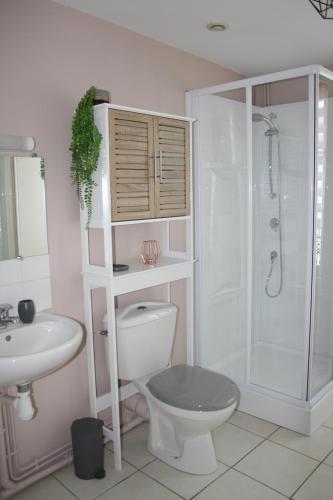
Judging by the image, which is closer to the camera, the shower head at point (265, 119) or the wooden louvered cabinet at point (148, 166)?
the wooden louvered cabinet at point (148, 166)

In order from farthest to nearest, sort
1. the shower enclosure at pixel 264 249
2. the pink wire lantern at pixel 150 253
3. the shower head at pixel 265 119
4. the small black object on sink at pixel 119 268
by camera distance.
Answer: the shower head at pixel 265 119 → the shower enclosure at pixel 264 249 → the pink wire lantern at pixel 150 253 → the small black object on sink at pixel 119 268

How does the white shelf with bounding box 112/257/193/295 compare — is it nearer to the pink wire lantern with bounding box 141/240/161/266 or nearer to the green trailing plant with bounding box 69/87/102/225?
the pink wire lantern with bounding box 141/240/161/266

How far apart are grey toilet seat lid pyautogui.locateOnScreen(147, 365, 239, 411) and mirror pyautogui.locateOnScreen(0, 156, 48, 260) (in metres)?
0.97

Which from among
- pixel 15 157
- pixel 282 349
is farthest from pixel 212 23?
pixel 282 349

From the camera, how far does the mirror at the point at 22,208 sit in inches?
78.7

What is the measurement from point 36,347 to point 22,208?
2.20 ft

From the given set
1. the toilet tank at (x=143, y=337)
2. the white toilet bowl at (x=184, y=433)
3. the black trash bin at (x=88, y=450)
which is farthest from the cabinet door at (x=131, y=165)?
the black trash bin at (x=88, y=450)

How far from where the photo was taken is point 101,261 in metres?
2.45

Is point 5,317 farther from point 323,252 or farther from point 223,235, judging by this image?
point 323,252

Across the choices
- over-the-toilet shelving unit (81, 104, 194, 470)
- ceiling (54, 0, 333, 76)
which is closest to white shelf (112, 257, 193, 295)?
over-the-toilet shelving unit (81, 104, 194, 470)

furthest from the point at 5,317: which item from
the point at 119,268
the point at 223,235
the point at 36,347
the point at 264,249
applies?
the point at 264,249

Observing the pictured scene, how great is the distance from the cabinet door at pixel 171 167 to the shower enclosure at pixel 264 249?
0.43 meters

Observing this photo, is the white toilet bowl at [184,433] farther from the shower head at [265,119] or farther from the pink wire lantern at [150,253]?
the shower head at [265,119]

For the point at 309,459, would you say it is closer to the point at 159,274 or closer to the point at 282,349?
the point at 282,349
